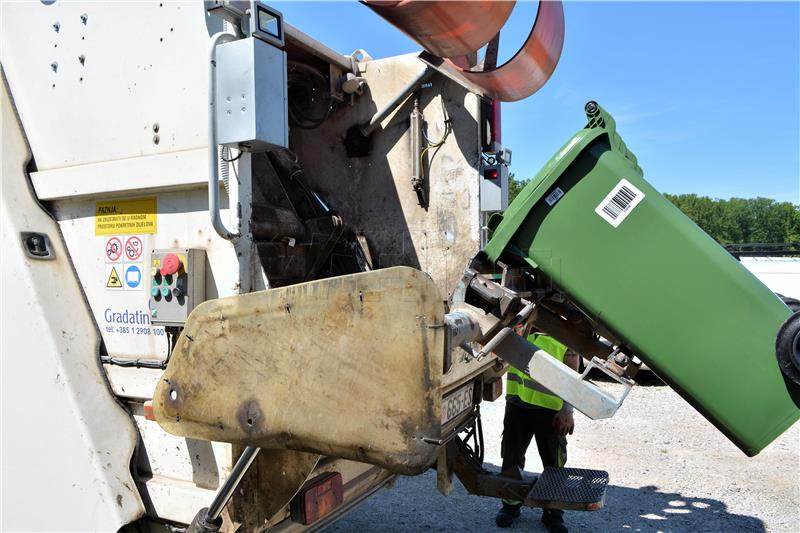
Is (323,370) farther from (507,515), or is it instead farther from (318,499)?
(507,515)

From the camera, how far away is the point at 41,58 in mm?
2307

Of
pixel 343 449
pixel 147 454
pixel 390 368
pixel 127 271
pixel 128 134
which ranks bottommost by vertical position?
pixel 147 454

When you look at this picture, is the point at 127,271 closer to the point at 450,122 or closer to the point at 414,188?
the point at 414,188

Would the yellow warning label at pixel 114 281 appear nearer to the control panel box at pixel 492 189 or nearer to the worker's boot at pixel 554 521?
the control panel box at pixel 492 189

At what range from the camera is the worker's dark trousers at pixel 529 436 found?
12.3ft

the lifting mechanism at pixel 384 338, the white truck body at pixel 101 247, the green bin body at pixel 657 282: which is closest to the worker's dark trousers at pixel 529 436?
the lifting mechanism at pixel 384 338

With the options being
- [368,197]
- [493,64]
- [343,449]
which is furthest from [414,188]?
[343,449]

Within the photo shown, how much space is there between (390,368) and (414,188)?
199 cm

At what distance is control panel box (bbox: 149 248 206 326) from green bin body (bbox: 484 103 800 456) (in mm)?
1112

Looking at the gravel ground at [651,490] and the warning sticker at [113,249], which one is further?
the gravel ground at [651,490]

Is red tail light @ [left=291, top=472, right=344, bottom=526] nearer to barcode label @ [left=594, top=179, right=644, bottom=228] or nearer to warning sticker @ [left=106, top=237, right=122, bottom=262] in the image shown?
warning sticker @ [left=106, top=237, right=122, bottom=262]

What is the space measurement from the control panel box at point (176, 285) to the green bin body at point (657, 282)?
1.11m

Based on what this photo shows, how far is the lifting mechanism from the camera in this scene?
1.42m

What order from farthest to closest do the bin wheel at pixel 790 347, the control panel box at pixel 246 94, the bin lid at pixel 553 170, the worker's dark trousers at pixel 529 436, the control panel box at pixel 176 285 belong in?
the worker's dark trousers at pixel 529 436 → the bin lid at pixel 553 170 → the control panel box at pixel 176 285 → the bin wheel at pixel 790 347 → the control panel box at pixel 246 94
